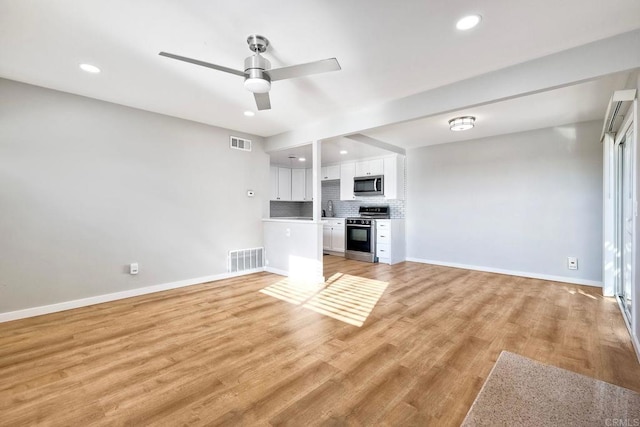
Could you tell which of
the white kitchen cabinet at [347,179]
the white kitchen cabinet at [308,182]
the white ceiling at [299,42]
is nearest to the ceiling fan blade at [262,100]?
the white ceiling at [299,42]

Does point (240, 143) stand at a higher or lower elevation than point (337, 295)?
higher

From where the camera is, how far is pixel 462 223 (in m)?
5.41

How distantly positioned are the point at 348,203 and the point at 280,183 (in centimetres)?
188

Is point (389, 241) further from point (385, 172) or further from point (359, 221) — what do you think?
point (385, 172)

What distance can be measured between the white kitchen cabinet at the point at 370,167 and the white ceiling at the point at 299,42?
113 inches

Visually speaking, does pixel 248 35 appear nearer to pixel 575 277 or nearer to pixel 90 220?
pixel 90 220

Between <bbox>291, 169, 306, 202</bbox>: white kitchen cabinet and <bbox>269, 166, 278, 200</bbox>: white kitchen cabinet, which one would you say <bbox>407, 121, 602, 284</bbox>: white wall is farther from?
<bbox>269, 166, 278, 200</bbox>: white kitchen cabinet

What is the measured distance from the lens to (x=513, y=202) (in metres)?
4.83

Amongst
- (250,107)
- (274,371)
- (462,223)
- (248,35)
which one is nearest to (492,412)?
(274,371)

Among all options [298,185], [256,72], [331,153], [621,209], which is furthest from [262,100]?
[298,185]

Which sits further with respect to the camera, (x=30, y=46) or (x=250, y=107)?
(x=250, y=107)

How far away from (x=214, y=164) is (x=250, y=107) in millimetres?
1331

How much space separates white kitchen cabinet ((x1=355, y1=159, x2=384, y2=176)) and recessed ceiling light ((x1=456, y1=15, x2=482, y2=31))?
417cm

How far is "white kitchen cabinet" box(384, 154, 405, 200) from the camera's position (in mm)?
5988
